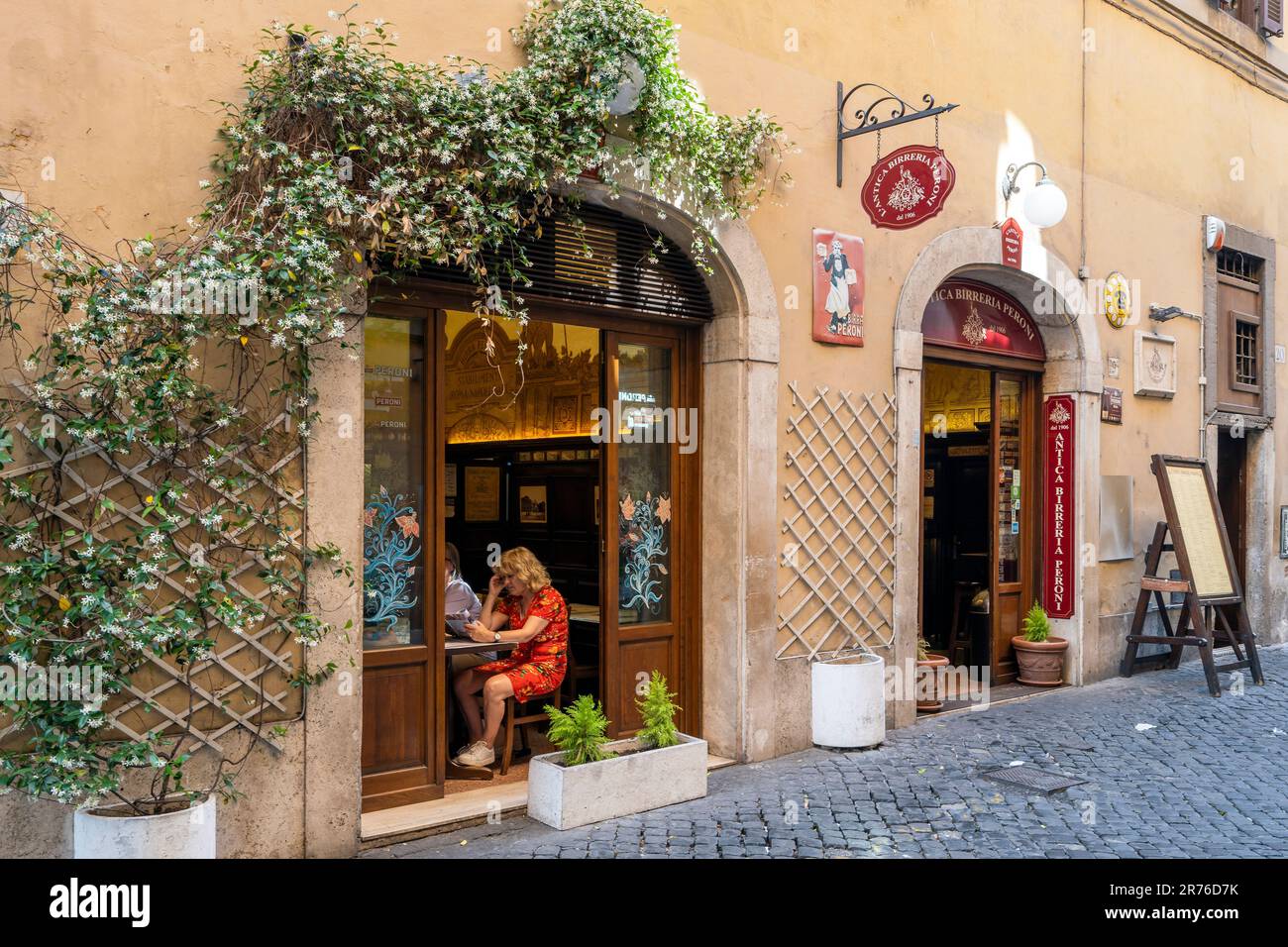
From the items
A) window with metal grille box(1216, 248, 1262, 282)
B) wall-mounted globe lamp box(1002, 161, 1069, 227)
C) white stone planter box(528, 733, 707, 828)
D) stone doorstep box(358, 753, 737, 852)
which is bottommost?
stone doorstep box(358, 753, 737, 852)

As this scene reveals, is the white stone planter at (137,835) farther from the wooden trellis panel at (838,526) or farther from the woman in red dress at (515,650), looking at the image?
the wooden trellis panel at (838,526)

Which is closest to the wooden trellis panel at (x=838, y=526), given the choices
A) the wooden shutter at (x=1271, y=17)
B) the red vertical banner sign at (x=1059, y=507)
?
the red vertical banner sign at (x=1059, y=507)

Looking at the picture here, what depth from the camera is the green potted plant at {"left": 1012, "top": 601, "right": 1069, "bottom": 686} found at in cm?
905

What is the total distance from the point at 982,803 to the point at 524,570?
9.39ft

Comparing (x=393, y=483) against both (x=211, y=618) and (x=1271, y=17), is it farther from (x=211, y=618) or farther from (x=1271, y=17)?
(x=1271, y=17)

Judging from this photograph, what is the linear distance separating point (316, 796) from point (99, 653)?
120cm

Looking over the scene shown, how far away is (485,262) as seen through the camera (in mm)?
5691

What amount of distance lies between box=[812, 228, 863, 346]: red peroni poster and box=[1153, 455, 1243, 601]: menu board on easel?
3549 millimetres

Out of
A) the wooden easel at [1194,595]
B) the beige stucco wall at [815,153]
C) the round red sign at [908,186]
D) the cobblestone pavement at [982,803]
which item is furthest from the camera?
the wooden easel at [1194,595]

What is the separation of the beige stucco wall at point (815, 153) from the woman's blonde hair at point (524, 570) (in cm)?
108

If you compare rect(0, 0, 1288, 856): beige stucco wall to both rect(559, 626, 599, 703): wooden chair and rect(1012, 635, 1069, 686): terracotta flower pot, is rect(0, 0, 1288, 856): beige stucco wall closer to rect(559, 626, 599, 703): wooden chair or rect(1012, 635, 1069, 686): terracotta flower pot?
rect(1012, 635, 1069, 686): terracotta flower pot

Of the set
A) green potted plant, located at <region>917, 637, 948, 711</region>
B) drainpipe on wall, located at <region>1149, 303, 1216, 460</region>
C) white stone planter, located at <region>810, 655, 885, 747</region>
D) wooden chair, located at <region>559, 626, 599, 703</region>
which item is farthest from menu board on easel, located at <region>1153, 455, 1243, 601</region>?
wooden chair, located at <region>559, 626, 599, 703</region>

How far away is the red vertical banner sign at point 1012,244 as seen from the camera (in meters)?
8.46

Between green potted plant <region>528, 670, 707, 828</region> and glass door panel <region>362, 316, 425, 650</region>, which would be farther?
glass door panel <region>362, 316, 425, 650</region>
